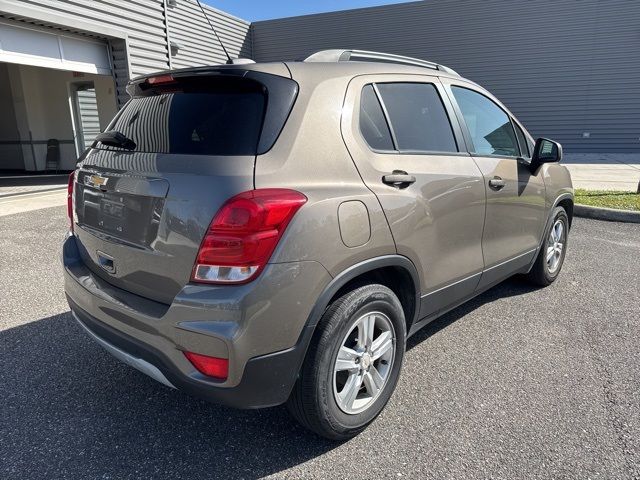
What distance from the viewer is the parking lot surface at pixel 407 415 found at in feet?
7.00

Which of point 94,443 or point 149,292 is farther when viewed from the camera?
point 94,443

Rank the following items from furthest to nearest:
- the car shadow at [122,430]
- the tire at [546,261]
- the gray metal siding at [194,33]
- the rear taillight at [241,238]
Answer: the gray metal siding at [194,33] → the tire at [546,261] → the car shadow at [122,430] → the rear taillight at [241,238]

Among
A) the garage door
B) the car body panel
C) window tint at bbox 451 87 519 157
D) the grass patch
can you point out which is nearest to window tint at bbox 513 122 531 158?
window tint at bbox 451 87 519 157

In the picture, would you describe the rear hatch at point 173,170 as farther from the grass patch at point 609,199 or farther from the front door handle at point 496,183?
the grass patch at point 609,199

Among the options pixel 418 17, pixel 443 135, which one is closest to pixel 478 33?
pixel 418 17

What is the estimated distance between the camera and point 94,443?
226 centimetres

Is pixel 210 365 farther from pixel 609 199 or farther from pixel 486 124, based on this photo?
pixel 609 199

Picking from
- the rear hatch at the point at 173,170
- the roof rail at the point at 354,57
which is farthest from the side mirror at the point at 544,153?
the rear hatch at the point at 173,170

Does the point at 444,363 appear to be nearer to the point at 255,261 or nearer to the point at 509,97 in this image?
the point at 255,261

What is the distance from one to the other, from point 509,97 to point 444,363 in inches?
618

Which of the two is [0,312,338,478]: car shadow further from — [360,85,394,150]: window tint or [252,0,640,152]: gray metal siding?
[252,0,640,152]: gray metal siding

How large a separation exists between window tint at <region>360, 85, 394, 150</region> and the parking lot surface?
146cm

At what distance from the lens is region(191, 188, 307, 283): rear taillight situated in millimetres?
1797

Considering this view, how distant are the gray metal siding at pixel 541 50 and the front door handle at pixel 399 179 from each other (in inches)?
622
